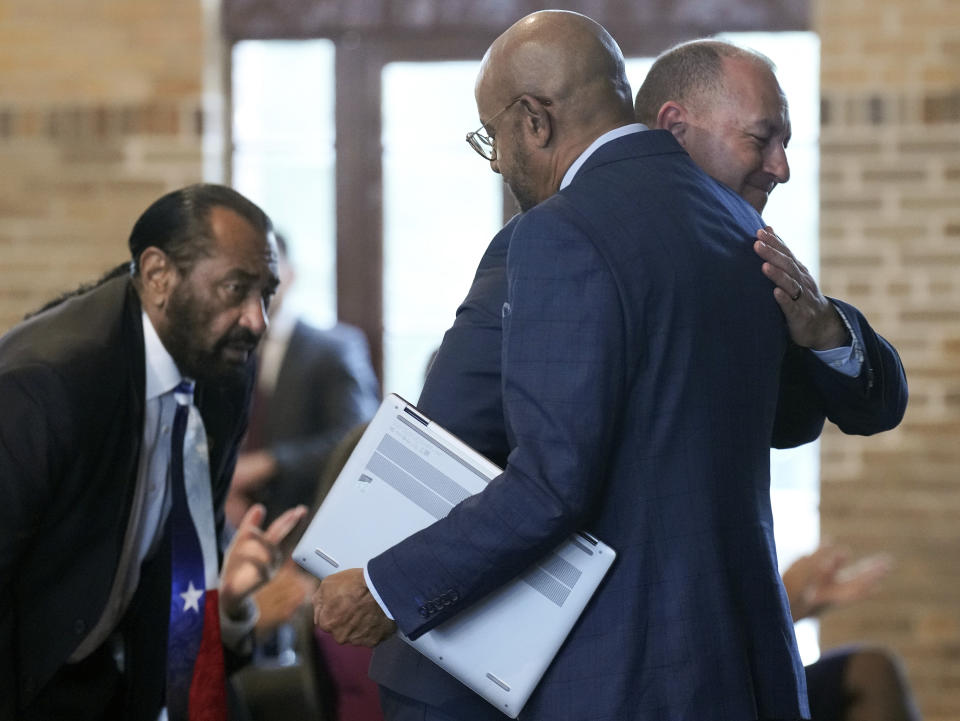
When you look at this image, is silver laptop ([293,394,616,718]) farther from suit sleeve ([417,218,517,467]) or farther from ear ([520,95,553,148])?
ear ([520,95,553,148])

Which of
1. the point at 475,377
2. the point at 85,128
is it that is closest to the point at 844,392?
the point at 475,377

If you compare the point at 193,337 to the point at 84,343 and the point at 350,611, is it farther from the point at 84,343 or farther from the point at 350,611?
the point at 350,611

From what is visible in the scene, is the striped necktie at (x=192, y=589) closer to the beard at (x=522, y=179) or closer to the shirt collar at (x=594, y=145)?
the beard at (x=522, y=179)

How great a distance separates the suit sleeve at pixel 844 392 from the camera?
2227mm

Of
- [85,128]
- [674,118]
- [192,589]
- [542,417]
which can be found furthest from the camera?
[85,128]

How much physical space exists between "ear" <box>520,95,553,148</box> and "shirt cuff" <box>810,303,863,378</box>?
0.55 m

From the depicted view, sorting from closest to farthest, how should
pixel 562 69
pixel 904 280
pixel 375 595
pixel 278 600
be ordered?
pixel 375 595, pixel 562 69, pixel 278 600, pixel 904 280

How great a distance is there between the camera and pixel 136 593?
2.71 meters

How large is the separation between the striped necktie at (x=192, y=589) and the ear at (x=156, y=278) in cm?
20

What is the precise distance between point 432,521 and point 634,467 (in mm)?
320

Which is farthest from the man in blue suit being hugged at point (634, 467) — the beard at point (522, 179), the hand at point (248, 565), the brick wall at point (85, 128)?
the brick wall at point (85, 128)

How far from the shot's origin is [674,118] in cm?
228

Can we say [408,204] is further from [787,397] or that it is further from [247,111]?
[787,397]

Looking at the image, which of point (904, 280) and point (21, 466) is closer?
point (21, 466)
